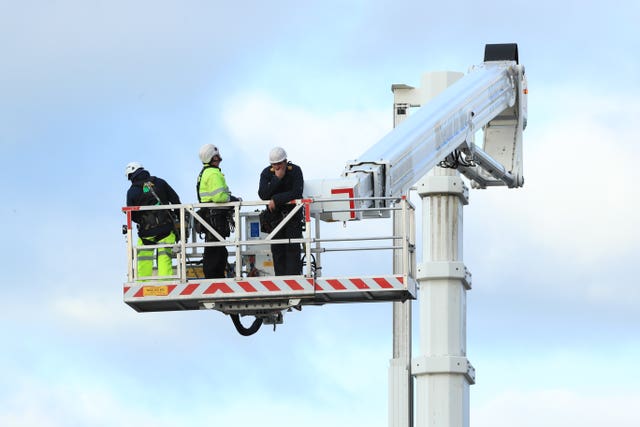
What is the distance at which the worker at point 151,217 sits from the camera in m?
27.5

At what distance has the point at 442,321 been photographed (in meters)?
33.6

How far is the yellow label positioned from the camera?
2691cm

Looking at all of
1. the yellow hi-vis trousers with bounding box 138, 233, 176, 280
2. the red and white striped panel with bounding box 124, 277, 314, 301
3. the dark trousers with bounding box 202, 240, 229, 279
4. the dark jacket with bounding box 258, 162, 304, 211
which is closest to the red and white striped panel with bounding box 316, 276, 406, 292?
the red and white striped panel with bounding box 124, 277, 314, 301

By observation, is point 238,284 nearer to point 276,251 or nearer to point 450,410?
point 276,251

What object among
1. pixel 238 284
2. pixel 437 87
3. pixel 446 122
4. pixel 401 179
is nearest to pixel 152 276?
pixel 238 284

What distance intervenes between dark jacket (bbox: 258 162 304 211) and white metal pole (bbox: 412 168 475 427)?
23.2ft

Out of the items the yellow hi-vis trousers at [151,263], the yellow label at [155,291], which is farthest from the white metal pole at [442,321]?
the yellow label at [155,291]

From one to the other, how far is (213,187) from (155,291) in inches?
61.1

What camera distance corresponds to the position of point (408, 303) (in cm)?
3456

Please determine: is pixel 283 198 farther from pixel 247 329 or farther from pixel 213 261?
pixel 247 329

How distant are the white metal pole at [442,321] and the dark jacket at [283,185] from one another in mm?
7058

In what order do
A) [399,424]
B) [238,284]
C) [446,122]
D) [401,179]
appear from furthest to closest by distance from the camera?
1. [399,424]
2. [446,122]
3. [401,179]
4. [238,284]

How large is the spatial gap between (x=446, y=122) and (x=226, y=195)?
574 centimetres

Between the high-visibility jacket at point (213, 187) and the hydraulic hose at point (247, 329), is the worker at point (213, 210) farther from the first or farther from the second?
the hydraulic hose at point (247, 329)
